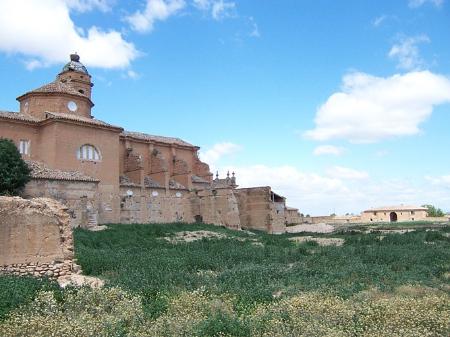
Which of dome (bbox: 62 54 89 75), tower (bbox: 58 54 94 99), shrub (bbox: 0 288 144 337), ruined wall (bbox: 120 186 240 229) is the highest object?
dome (bbox: 62 54 89 75)

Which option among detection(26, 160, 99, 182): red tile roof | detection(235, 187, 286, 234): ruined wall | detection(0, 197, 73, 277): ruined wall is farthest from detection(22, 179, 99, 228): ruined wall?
detection(235, 187, 286, 234): ruined wall

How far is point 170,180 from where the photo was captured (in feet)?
134

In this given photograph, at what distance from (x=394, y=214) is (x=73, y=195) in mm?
60069

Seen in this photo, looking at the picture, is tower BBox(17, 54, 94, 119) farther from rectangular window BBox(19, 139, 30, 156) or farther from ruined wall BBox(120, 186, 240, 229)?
ruined wall BBox(120, 186, 240, 229)

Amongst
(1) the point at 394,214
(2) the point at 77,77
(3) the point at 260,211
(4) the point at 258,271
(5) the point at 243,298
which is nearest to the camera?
(5) the point at 243,298

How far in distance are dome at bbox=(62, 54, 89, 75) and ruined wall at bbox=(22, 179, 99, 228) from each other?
14.3 m

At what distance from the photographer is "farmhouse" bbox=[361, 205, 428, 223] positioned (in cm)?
7188

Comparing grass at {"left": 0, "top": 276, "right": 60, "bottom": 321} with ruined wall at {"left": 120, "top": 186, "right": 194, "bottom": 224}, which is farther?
ruined wall at {"left": 120, "top": 186, "right": 194, "bottom": 224}

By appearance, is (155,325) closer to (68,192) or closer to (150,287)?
(150,287)

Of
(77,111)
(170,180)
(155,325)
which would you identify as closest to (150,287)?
(155,325)

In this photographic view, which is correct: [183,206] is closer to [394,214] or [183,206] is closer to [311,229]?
[311,229]

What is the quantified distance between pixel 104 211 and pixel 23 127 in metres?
7.99

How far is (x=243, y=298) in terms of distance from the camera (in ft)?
32.7

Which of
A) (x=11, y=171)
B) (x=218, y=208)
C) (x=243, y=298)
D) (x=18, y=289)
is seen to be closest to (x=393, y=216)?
(x=218, y=208)
